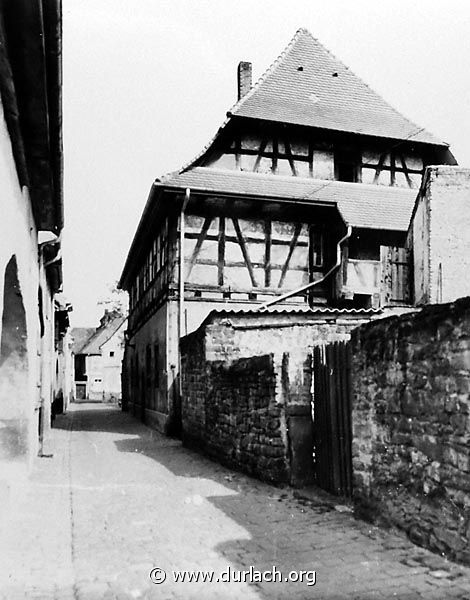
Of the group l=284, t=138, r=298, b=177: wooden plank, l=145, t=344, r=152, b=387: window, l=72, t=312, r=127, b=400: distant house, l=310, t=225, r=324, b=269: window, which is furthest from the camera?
l=72, t=312, r=127, b=400: distant house

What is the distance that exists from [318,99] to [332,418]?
1382cm

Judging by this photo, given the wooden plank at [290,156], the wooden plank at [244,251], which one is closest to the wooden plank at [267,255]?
the wooden plank at [244,251]

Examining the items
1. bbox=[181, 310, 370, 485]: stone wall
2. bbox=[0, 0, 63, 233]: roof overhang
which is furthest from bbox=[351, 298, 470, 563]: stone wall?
bbox=[0, 0, 63, 233]: roof overhang

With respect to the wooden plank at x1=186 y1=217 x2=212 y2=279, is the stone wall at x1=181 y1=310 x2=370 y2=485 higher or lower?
lower

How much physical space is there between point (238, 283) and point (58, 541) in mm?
10502

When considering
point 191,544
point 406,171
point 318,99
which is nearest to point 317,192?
point 406,171

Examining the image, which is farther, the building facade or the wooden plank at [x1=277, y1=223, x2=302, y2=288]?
the wooden plank at [x1=277, y1=223, x2=302, y2=288]

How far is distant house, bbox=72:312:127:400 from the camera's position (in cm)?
5252

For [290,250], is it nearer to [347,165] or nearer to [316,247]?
[316,247]

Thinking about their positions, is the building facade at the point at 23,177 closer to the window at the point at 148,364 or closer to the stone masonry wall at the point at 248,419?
the stone masonry wall at the point at 248,419

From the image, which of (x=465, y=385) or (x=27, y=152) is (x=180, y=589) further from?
(x=27, y=152)

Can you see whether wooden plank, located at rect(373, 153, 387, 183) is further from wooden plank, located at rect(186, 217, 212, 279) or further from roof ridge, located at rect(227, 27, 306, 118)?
wooden plank, located at rect(186, 217, 212, 279)

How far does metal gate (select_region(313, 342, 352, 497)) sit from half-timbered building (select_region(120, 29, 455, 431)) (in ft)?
23.2

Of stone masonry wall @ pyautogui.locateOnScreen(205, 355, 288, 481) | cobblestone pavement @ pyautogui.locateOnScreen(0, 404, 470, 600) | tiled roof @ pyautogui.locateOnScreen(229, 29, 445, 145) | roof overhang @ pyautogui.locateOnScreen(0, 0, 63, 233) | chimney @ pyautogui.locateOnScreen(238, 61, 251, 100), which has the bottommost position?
cobblestone pavement @ pyautogui.locateOnScreen(0, 404, 470, 600)
